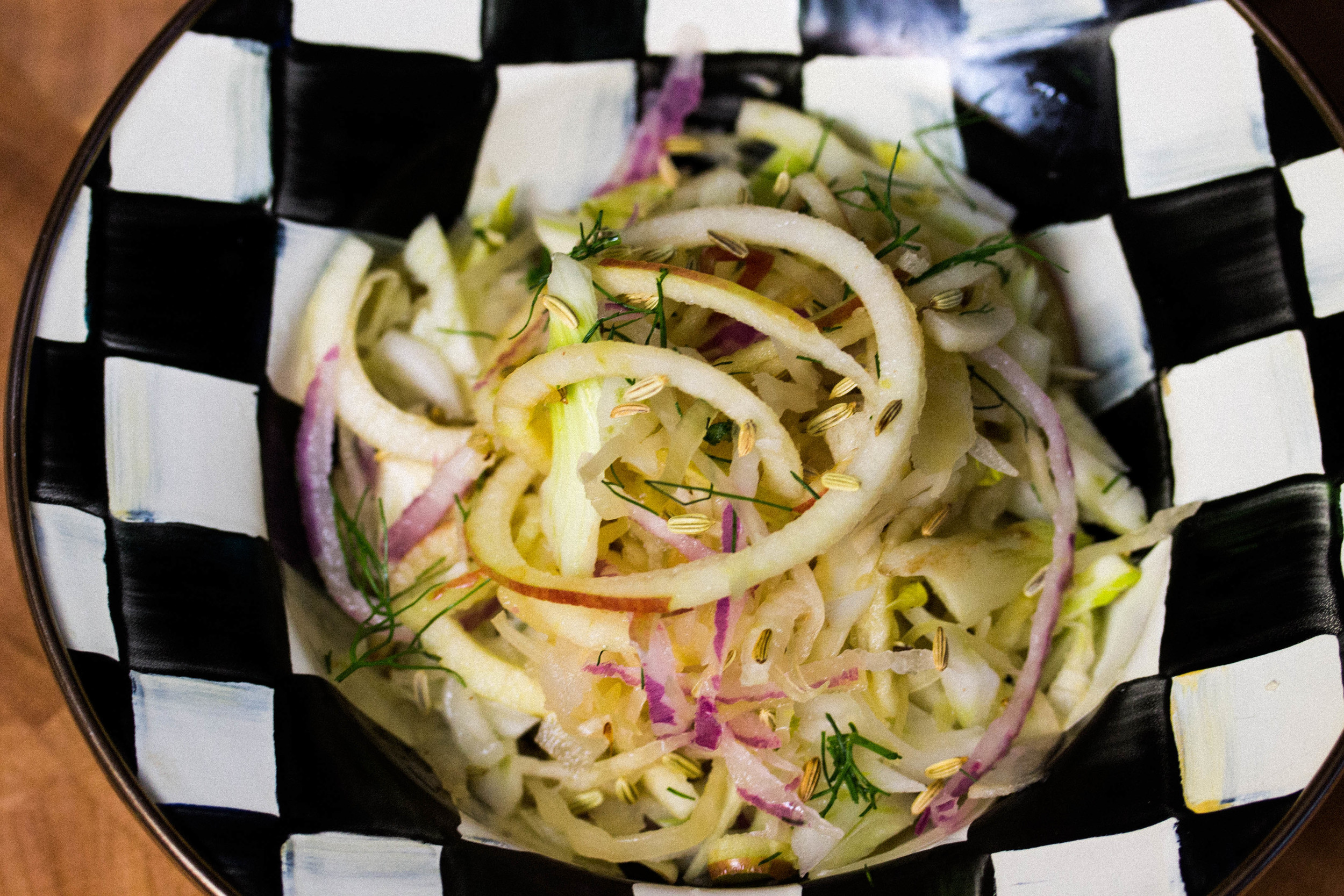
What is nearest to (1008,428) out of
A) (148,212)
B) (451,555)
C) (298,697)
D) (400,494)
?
(451,555)

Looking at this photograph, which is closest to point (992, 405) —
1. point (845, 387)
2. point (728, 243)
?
point (845, 387)

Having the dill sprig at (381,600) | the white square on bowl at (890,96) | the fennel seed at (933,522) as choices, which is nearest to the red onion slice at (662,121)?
the white square on bowl at (890,96)

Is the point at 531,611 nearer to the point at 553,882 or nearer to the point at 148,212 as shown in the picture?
the point at 553,882

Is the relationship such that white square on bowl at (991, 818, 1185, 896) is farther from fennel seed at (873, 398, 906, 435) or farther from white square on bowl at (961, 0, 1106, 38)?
white square on bowl at (961, 0, 1106, 38)

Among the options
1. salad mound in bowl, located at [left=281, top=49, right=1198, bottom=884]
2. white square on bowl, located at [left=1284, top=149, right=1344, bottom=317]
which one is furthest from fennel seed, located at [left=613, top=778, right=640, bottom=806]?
white square on bowl, located at [left=1284, top=149, right=1344, bottom=317]

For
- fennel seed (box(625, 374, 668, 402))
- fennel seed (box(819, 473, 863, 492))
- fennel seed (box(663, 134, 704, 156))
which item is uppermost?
fennel seed (box(663, 134, 704, 156))

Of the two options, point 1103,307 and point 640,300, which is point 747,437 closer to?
point 640,300
